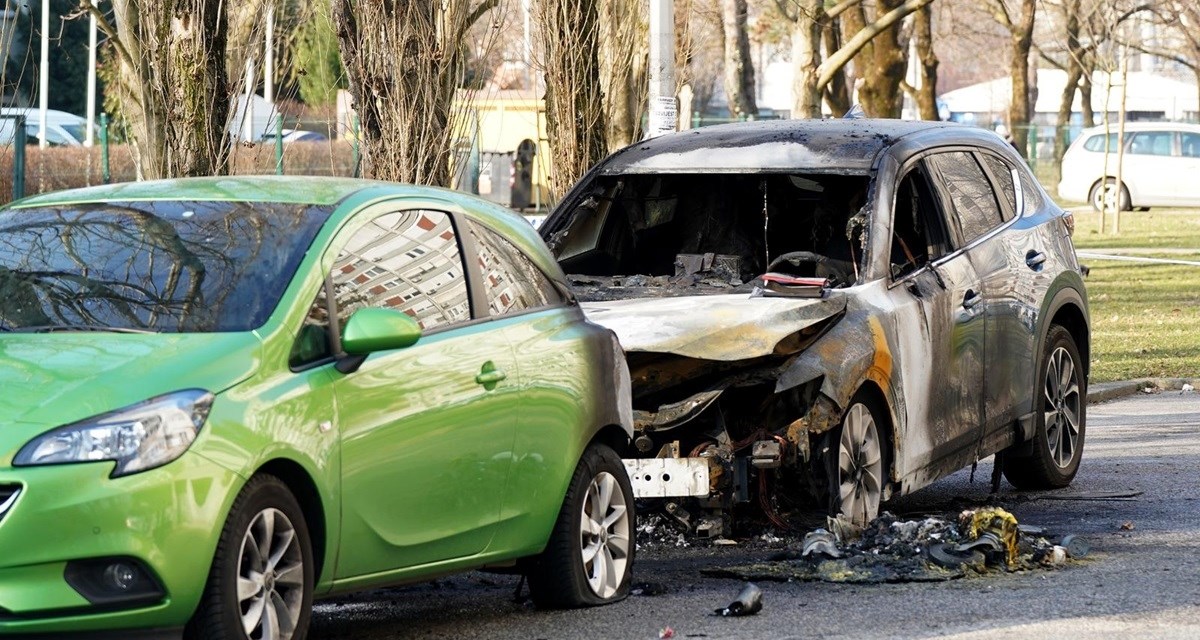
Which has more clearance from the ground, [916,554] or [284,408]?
[284,408]

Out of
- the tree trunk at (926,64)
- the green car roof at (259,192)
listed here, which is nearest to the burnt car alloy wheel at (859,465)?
the green car roof at (259,192)

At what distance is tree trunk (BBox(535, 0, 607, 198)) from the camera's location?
1548 centimetres

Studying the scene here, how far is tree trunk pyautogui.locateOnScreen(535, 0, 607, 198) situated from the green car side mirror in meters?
9.29

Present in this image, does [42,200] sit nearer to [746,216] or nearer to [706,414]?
[706,414]

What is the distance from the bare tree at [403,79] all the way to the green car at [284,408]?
6167mm

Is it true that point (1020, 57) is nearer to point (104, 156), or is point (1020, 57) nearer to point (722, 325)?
point (104, 156)

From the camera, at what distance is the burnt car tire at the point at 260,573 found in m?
5.73

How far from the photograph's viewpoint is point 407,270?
6.95 meters

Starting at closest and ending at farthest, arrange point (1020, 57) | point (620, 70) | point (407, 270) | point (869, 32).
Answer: point (407, 270), point (620, 70), point (869, 32), point (1020, 57)

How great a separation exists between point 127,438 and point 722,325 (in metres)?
3.58

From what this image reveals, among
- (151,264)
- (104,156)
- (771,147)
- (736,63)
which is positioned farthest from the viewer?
(736,63)

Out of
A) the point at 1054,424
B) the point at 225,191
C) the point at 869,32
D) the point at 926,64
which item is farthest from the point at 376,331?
the point at 926,64

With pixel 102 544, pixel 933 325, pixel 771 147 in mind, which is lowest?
pixel 102 544

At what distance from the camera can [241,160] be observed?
17.0m
